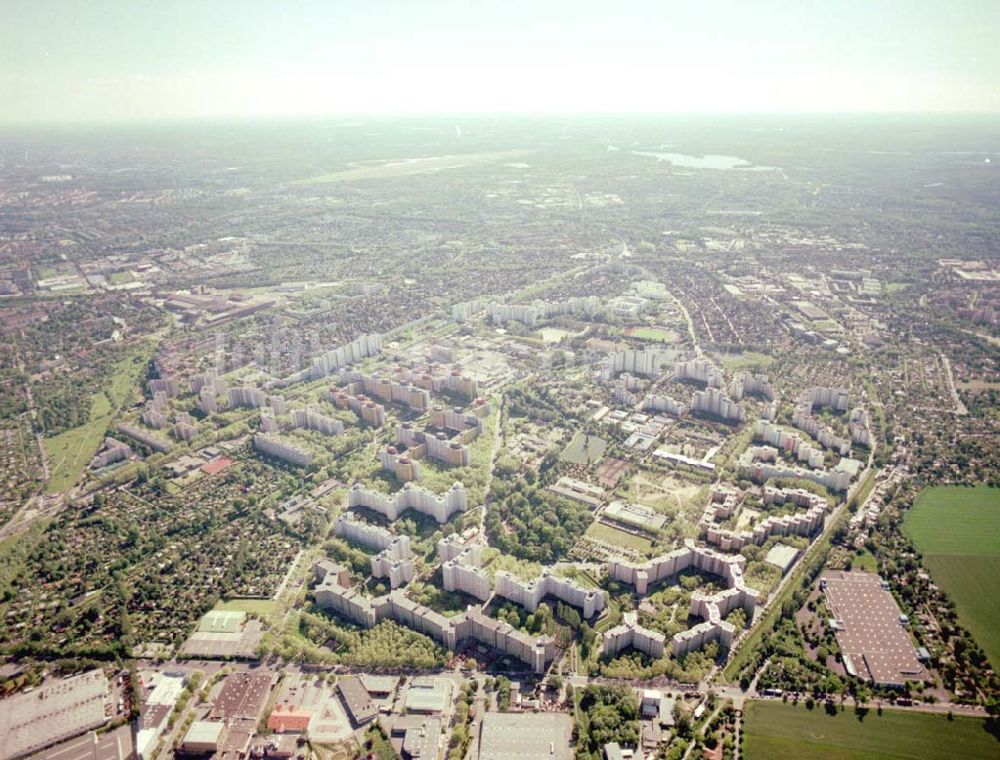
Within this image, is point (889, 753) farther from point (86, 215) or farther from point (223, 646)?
point (86, 215)

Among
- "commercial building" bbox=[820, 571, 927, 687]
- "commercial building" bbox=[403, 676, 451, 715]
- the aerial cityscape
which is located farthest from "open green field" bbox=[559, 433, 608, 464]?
"commercial building" bbox=[403, 676, 451, 715]

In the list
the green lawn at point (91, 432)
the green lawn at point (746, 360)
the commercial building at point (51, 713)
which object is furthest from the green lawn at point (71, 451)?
the green lawn at point (746, 360)

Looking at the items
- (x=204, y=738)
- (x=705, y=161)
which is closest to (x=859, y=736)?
(x=204, y=738)

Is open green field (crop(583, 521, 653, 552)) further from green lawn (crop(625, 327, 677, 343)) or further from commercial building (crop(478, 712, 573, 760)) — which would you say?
green lawn (crop(625, 327, 677, 343))

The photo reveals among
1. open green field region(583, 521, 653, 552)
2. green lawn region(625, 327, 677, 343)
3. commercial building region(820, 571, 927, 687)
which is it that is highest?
green lawn region(625, 327, 677, 343)

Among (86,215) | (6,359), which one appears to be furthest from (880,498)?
(86,215)

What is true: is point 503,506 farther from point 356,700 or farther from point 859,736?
point 859,736
